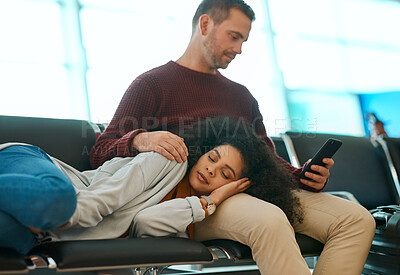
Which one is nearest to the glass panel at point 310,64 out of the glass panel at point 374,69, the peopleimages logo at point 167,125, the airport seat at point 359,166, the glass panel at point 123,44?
the glass panel at point 374,69

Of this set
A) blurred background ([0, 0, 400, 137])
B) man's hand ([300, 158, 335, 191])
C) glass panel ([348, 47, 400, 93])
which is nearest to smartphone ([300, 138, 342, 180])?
man's hand ([300, 158, 335, 191])

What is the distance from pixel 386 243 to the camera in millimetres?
1938

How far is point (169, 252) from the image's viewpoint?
4.38ft

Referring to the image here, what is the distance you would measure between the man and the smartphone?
0.02 m

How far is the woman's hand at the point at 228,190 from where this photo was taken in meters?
1.62

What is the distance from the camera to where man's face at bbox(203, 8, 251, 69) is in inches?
92.1

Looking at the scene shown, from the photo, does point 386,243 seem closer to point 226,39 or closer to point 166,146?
point 166,146

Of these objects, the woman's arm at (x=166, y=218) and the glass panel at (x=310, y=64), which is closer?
the woman's arm at (x=166, y=218)

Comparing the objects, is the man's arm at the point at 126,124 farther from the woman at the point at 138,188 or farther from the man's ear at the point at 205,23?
the man's ear at the point at 205,23

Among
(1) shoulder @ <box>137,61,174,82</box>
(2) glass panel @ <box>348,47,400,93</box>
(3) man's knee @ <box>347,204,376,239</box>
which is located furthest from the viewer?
(2) glass panel @ <box>348,47,400,93</box>

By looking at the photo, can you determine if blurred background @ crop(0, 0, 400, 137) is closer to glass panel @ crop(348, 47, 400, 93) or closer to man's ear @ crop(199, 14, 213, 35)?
glass panel @ crop(348, 47, 400, 93)

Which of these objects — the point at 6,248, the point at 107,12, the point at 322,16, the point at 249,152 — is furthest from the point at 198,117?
the point at 322,16

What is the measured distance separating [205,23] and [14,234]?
5.26 ft

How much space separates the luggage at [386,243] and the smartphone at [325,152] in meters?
0.35
